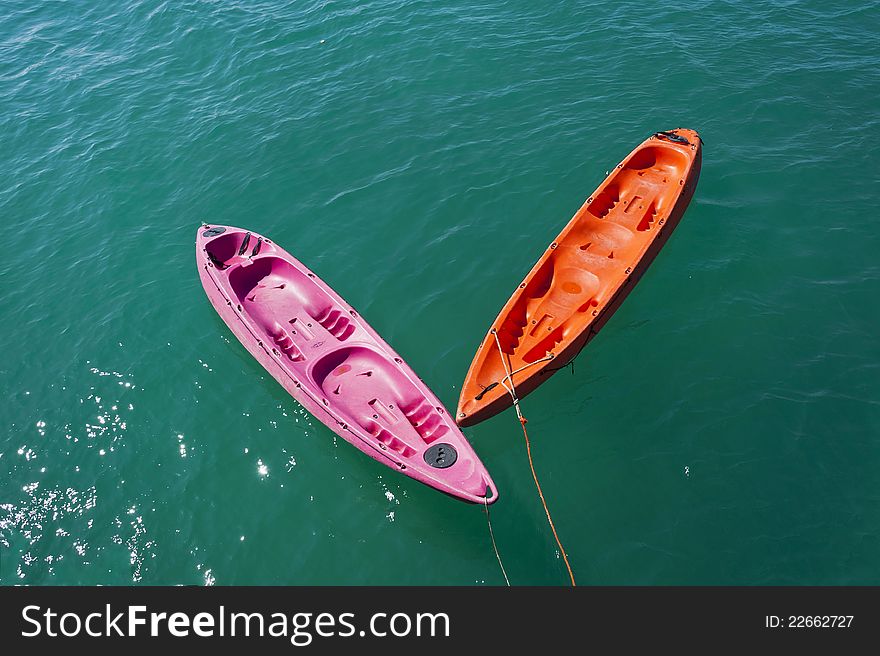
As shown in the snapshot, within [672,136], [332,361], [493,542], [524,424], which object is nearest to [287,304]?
[332,361]

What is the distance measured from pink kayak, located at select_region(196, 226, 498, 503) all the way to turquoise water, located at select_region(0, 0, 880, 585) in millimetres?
1175

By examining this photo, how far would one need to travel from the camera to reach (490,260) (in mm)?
23844

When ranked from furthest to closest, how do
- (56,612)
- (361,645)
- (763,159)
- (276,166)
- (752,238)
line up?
(276,166)
(763,159)
(752,238)
(56,612)
(361,645)

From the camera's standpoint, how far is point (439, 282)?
23297mm

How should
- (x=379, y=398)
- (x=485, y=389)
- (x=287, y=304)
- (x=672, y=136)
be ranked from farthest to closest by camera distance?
1. (x=672, y=136)
2. (x=287, y=304)
3. (x=379, y=398)
4. (x=485, y=389)

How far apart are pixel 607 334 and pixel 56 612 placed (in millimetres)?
18063

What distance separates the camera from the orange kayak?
1878 centimetres

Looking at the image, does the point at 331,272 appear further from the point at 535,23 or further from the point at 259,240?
the point at 535,23

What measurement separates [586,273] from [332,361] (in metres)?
9.45

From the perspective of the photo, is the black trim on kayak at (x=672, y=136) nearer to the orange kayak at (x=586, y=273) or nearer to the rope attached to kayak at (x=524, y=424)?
the orange kayak at (x=586, y=273)

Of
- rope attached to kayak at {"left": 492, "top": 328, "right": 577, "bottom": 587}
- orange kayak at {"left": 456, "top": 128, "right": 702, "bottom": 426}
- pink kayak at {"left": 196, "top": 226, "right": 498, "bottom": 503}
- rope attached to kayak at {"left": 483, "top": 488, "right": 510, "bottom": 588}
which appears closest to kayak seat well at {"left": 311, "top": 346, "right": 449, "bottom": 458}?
pink kayak at {"left": 196, "top": 226, "right": 498, "bottom": 503}

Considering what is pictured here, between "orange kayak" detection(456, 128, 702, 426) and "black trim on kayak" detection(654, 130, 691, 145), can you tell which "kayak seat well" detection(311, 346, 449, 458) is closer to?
"orange kayak" detection(456, 128, 702, 426)

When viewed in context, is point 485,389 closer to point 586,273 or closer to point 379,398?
point 379,398

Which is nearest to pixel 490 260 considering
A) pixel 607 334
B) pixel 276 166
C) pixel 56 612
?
pixel 607 334
